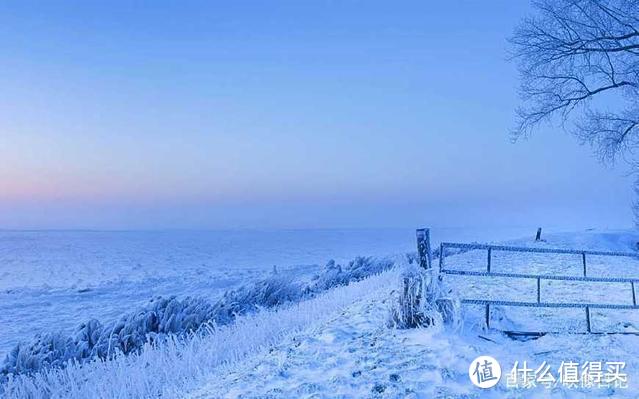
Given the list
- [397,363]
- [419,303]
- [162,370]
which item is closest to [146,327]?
[162,370]

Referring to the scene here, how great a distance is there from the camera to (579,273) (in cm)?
1354

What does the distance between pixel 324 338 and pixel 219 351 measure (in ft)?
5.77

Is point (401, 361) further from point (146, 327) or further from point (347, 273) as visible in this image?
point (347, 273)

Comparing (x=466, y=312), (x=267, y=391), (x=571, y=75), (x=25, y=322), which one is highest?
(x=571, y=75)

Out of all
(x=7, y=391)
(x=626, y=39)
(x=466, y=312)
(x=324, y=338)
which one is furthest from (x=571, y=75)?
(x=7, y=391)

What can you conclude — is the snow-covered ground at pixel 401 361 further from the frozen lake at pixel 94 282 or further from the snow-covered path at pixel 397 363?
the frozen lake at pixel 94 282

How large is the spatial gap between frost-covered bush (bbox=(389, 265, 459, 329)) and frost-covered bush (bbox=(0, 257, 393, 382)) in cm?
331

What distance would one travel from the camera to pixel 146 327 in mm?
10977

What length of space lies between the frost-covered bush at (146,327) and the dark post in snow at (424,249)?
358 centimetres

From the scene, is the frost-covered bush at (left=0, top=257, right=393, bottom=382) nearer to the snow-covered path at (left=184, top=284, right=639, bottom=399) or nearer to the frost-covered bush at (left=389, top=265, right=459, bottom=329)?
the snow-covered path at (left=184, top=284, right=639, bottom=399)

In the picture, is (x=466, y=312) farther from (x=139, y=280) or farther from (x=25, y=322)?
(x=139, y=280)

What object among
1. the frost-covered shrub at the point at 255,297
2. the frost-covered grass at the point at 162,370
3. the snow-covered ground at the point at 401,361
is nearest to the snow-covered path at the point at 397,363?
the snow-covered ground at the point at 401,361

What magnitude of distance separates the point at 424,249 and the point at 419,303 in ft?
2.86

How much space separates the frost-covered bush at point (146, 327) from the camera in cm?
913
